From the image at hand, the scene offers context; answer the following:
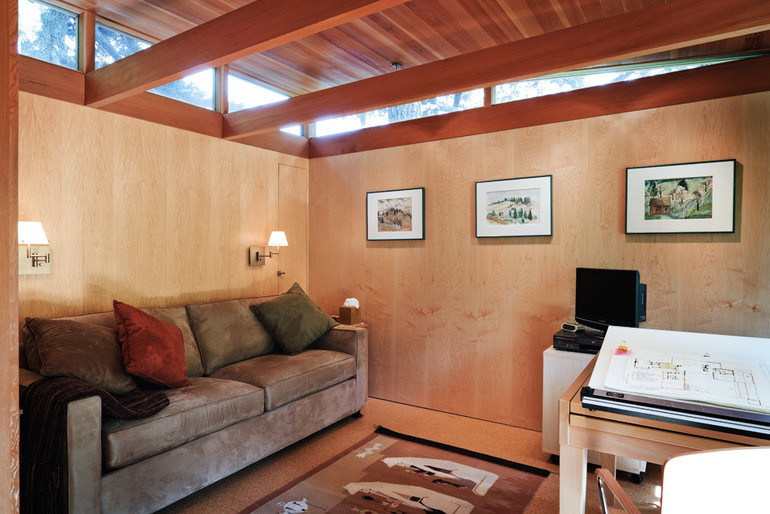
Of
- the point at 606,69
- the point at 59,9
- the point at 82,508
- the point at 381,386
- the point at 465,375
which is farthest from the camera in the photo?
the point at 381,386

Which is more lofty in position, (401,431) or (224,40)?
(224,40)

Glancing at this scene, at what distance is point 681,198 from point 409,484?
256 centimetres

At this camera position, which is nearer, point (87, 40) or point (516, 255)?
point (87, 40)

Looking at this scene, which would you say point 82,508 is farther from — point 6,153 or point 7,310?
point 6,153

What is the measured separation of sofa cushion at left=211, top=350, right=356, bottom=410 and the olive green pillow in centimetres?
10

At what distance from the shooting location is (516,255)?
3.73 meters

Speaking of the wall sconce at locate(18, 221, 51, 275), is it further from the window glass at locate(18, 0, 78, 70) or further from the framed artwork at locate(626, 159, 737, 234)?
the framed artwork at locate(626, 159, 737, 234)

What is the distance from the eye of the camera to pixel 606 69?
3.48 meters

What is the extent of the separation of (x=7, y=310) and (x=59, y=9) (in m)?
2.81

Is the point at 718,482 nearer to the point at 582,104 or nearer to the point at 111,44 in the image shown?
the point at 582,104

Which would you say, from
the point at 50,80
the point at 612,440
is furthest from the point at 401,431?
the point at 50,80

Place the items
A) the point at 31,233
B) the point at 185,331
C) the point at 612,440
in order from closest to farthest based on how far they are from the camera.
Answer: the point at 612,440
the point at 31,233
the point at 185,331

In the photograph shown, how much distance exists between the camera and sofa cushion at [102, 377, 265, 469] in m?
2.20

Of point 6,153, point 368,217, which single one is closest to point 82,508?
point 6,153
